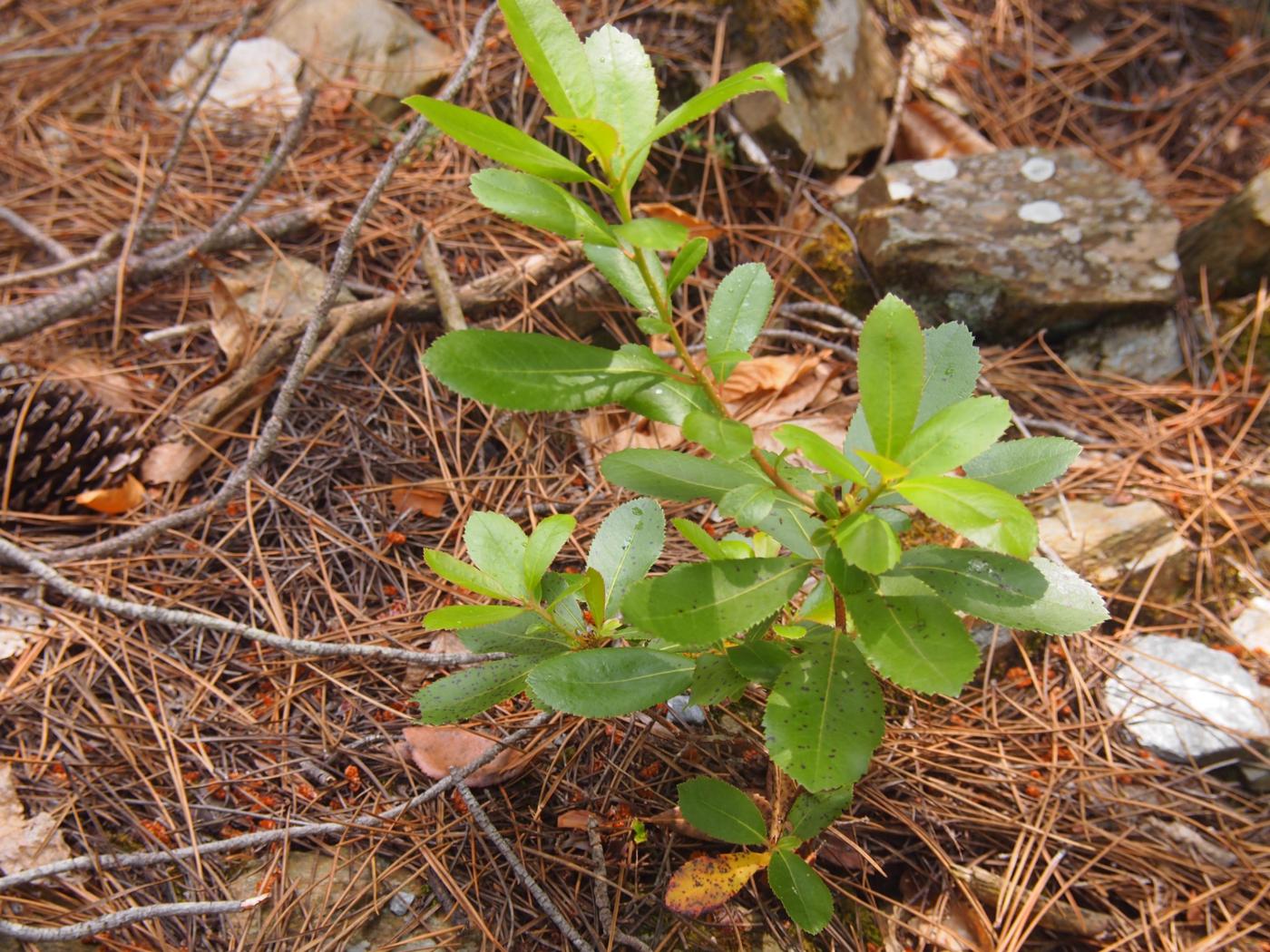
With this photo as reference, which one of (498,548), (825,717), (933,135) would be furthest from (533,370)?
(933,135)

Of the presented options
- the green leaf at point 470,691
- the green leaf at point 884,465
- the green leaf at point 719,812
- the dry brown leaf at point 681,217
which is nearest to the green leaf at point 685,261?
the green leaf at point 884,465

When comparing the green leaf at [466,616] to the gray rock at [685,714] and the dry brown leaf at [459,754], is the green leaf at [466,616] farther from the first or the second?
the gray rock at [685,714]

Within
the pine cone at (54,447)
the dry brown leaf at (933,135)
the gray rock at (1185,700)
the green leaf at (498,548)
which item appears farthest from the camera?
the dry brown leaf at (933,135)

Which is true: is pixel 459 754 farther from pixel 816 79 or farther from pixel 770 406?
pixel 816 79

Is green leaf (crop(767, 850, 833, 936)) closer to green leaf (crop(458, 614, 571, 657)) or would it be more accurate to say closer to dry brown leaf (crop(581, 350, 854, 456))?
green leaf (crop(458, 614, 571, 657))

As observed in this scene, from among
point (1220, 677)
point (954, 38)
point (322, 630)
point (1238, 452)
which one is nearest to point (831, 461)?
point (322, 630)

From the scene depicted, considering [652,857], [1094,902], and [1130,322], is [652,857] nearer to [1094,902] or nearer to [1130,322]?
[1094,902]

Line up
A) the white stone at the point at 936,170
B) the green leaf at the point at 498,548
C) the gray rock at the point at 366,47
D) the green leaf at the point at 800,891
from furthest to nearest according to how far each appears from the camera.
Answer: the gray rock at the point at 366,47, the white stone at the point at 936,170, the green leaf at the point at 498,548, the green leaf at the point at 800,891
